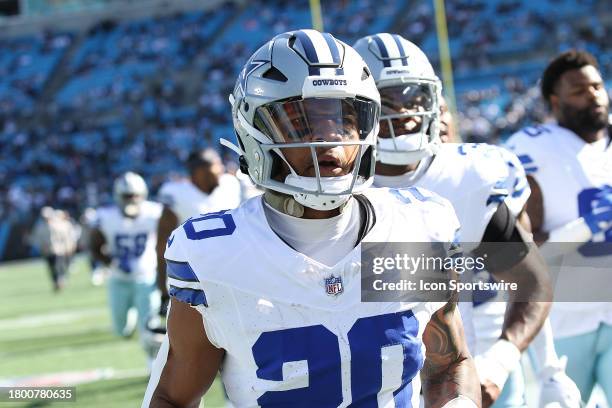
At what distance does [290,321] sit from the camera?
2.13 metres

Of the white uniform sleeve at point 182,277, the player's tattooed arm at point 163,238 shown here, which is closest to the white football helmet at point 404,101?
the white uniform sleeve at point 182,277

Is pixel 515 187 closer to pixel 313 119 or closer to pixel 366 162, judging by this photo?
pixel 366 162

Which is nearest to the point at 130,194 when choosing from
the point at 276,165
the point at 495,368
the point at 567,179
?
the point at 567,179

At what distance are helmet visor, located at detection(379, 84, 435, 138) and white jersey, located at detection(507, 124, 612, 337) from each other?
0.80 metres

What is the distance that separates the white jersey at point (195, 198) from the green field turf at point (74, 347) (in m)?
1.23

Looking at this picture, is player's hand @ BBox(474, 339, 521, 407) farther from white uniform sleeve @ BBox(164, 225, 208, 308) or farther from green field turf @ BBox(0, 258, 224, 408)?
green field turf @ BBox(0, 258, 224, 408)

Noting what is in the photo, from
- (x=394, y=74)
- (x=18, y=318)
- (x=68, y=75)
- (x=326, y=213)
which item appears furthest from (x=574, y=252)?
(x=68, y=75)

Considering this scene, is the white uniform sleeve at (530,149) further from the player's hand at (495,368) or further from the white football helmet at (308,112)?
the white football helmet at (308,112)

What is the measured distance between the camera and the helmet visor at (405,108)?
11.0 feet

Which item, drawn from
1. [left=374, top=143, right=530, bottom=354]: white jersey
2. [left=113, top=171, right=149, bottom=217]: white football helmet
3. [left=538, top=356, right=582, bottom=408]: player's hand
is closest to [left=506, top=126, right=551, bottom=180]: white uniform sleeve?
[left=374, top=143, right=530, bottom=354]: white jersey

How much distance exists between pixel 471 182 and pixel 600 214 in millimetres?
821

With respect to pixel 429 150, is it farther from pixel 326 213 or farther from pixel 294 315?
pixel 294 315

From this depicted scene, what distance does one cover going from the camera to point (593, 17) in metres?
25.3

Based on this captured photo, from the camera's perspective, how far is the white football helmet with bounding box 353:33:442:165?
3.31 metres
